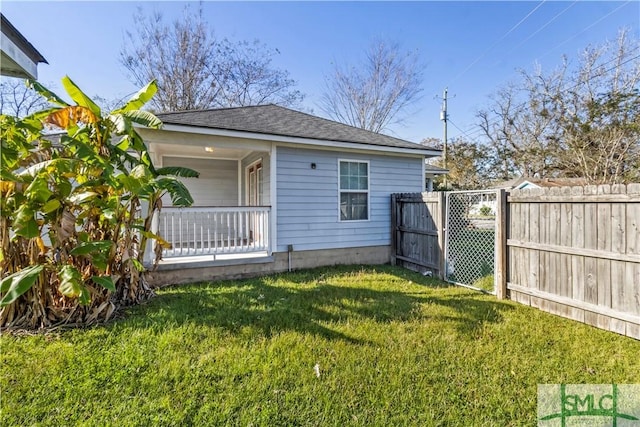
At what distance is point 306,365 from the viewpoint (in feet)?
9.60

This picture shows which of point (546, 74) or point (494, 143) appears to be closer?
point (546, 74)

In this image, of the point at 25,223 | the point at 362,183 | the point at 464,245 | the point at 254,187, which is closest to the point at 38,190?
the point at 25,223

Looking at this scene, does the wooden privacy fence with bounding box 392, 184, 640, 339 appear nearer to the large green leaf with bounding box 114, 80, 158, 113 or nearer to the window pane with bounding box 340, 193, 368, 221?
the window pane with bounding box 340, 193, 368, 221

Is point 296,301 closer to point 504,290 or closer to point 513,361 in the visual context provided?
point 513,361

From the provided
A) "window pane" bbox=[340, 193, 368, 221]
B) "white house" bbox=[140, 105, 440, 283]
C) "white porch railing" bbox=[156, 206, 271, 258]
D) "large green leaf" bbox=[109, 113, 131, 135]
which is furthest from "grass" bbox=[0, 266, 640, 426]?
"window pane" bbox=[340, 193, 368, 221]

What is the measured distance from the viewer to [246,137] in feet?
20.7

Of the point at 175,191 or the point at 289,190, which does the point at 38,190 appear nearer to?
the point at 175,191

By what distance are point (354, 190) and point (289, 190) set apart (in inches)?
69.5

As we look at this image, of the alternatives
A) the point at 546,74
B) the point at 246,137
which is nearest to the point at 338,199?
the point at 246,137

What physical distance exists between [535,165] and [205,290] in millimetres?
25253

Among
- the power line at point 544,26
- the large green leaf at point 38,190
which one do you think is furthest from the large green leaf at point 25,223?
the power line at point 544,26

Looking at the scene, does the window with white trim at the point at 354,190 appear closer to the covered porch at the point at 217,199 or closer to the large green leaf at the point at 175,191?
the covered porch at the point at 217,199

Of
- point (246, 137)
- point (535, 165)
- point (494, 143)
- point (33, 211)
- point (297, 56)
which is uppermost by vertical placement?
point (297, 56)

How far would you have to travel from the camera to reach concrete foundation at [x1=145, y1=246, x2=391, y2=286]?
5855 millimetres
